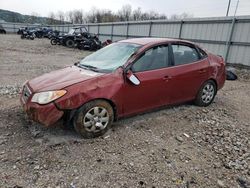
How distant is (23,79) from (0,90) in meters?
1.71

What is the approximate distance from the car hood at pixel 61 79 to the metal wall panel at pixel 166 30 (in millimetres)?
11462

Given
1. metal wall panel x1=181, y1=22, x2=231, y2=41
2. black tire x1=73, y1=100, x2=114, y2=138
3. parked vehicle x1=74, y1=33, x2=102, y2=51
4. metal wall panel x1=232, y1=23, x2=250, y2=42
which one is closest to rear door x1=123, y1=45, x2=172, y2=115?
black tire x1=73, y1=100, x2=114, y2=138

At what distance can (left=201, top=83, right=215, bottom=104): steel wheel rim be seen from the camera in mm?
5258

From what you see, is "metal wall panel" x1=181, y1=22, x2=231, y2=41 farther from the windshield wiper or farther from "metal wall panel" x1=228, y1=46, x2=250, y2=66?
the windshield wiper

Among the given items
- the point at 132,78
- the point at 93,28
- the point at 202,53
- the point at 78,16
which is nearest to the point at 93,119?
the point at 132,78

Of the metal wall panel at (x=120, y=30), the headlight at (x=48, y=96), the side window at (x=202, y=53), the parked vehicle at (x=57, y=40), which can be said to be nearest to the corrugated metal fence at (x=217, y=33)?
the metal wall panel at (x=120, y=30)

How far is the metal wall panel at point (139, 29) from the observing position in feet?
58.3

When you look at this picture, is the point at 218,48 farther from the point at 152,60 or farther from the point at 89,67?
the point at 89,67

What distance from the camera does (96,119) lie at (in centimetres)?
371

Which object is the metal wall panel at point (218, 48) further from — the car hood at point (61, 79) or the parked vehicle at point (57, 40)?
the parked vehicle at point (57, 40)

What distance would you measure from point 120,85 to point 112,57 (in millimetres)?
786

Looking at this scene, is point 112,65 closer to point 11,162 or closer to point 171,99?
point 171,99

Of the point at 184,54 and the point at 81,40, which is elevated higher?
the point at 184,54

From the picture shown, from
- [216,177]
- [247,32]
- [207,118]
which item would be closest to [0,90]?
[207,118]
